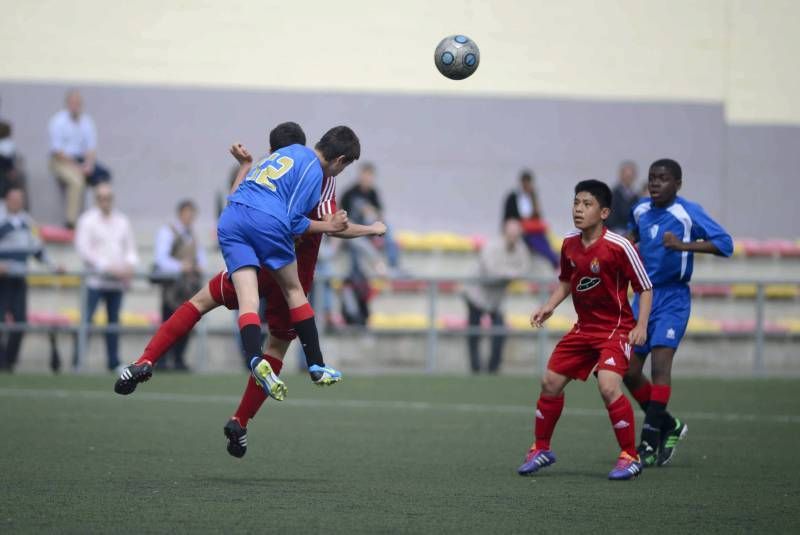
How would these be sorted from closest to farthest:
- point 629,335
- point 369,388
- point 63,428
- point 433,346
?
point 629,335 < point 63,428 < point 369,388 < point 433,346

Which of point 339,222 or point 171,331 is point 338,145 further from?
point 171,331

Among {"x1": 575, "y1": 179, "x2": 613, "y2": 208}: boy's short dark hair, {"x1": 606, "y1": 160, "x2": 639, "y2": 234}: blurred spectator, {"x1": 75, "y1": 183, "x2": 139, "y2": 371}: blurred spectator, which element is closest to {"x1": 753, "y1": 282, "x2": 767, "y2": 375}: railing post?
{"x1": 606, "y1": 160, "x2": 639, "y2": 234}: blurred spectator

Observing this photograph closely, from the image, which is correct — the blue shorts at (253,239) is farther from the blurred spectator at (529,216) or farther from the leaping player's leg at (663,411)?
the blurred spectator at (529,216)

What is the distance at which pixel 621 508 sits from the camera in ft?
21.9

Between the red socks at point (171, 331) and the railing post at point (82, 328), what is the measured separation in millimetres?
8125

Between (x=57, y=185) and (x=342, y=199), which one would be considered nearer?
(x=342, y=199)

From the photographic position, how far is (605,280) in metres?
8.04

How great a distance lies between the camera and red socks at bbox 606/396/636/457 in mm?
7961

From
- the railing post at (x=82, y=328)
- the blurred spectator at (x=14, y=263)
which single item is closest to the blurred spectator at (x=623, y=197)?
the railing post at (x=82, y=328)

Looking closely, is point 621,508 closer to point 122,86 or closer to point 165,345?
point 165,345

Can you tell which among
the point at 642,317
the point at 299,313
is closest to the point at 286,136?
the point at 299,313

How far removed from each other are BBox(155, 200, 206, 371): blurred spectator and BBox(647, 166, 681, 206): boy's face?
8.25 m

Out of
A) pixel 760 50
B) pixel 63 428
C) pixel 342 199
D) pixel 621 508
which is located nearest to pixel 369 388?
pixel 342 199

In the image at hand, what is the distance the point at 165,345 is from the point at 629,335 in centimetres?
266
